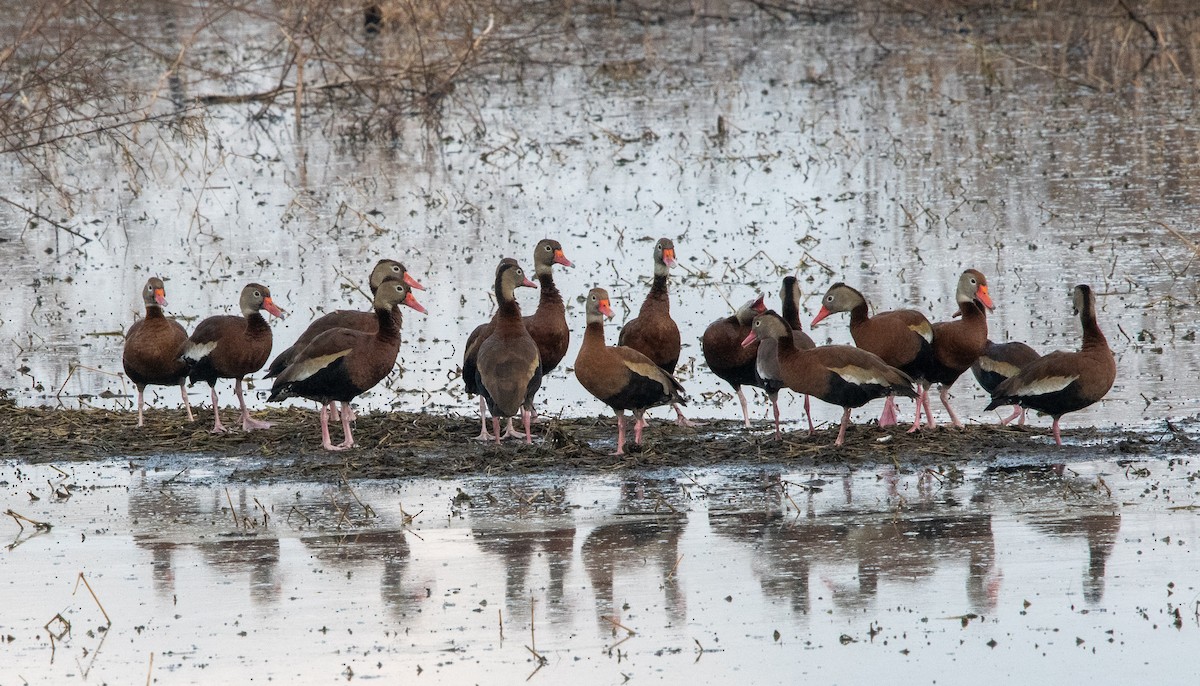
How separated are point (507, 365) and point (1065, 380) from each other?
123 inches

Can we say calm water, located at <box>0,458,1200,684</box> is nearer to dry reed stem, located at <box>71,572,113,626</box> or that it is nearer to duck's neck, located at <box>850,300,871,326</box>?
dry reed stem, located at <box>71,572,113,626</box>

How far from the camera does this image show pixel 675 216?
1753 cm

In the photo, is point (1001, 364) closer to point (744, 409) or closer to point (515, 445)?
point (744, 409)

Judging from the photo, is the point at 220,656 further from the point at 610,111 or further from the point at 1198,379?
the point at 610,111

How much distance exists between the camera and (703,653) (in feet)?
20.9

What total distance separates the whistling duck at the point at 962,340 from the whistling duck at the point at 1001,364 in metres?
0.07

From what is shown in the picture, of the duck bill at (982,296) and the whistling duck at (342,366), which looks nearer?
the whistling duck at (342,366)

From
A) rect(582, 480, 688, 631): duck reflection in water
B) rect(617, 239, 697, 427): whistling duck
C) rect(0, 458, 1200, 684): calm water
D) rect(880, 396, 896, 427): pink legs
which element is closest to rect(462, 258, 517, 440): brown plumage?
rect(617, 239, 697, 427): whistling duck

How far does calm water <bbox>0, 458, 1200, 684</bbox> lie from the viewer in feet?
20.7

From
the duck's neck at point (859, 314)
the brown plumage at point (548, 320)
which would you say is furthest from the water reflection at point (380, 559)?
the duck's neck at point (859, 314)

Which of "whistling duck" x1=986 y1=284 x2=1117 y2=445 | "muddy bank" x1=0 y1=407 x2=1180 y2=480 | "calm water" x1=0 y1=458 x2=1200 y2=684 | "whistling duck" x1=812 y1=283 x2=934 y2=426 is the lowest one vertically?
"calm water" x1=0 y1=458 x2=1200 y2=684

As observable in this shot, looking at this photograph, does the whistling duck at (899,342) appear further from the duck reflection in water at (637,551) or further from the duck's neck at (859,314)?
the duck reflection in water at (637,551)

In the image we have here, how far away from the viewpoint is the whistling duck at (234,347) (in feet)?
34.5

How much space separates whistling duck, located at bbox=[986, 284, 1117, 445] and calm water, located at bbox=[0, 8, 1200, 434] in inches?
25.9
